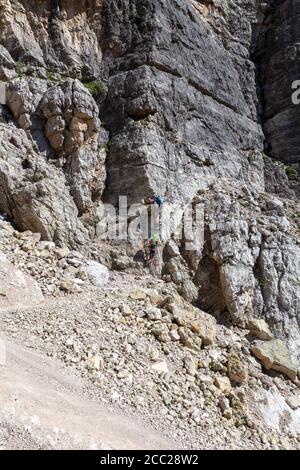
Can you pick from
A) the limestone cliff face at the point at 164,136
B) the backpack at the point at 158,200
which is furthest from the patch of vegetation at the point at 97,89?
the backpack at the point at 158,200

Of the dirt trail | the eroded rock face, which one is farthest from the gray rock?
the dirt trail

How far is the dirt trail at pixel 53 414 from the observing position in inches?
235

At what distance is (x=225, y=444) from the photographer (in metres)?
7.98

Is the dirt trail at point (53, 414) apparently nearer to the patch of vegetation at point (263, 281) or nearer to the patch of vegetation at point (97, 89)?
the patch of vegetation at point (263, 281)

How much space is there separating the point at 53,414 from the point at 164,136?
46.8ft

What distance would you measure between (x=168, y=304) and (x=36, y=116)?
35.0 feet

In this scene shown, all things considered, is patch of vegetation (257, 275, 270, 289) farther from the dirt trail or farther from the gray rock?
the dirt trail

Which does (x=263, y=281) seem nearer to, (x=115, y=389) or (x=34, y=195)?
(x=115, y=389)

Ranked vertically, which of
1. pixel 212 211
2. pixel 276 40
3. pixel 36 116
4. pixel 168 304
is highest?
pixel 276 40

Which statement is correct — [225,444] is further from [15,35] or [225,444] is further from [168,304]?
[15,35]

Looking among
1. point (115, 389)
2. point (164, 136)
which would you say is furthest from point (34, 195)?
point (115, 389)

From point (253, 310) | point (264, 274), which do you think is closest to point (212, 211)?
point (264, 274)

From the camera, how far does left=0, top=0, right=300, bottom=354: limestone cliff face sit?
14.8 metres

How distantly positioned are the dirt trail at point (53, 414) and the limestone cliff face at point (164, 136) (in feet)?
22.3
